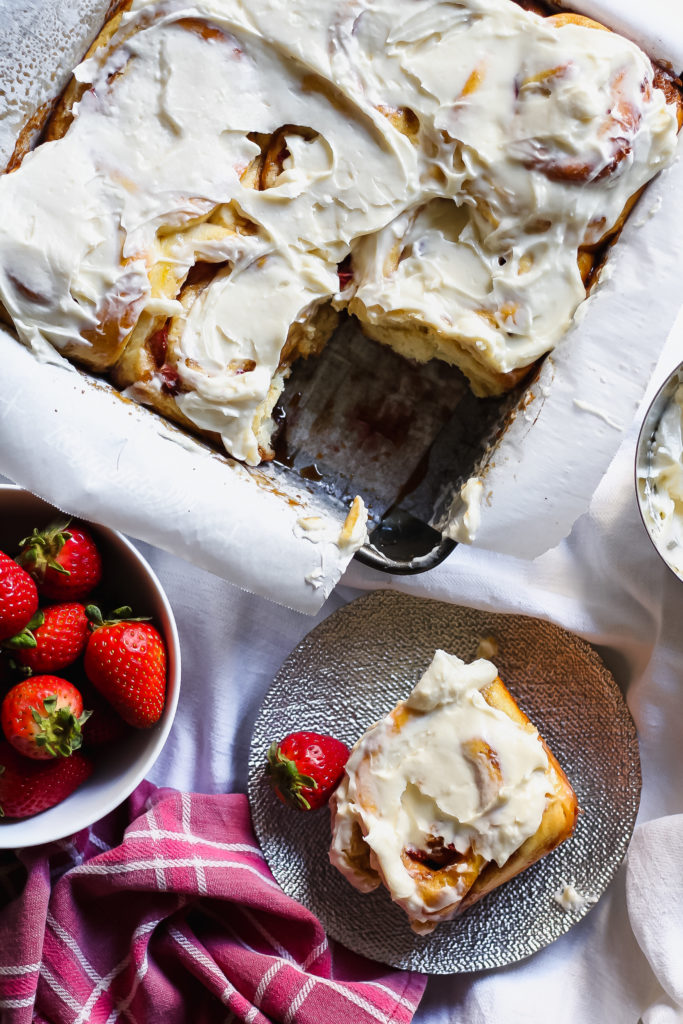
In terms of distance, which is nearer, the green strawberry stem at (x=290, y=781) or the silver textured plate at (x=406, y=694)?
the green strawberry stem at (x=290, y=781)

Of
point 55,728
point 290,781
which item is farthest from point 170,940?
point 55,728

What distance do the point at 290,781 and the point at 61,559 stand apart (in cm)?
57

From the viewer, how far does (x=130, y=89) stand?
4.79ft

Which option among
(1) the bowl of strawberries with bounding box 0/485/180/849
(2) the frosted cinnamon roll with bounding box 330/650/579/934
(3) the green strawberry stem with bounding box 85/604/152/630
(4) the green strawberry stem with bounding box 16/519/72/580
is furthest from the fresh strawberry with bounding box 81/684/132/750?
(2) the frosted cinnamon roll with bounding box 330/650/579/934

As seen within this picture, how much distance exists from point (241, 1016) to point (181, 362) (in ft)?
3.78

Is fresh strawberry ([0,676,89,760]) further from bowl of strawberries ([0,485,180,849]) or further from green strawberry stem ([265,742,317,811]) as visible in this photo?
green strawberry stem ([265,742,317,811])

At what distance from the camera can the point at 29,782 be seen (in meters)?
1.52

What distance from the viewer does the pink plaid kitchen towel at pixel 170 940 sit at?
1652mm

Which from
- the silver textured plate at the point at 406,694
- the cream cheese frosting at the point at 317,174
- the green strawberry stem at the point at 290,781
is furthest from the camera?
the silver textured plate at the point at 406,694

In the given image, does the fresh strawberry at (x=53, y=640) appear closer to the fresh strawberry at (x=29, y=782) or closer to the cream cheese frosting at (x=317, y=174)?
the fresh strawberry at (x=29, y=782)

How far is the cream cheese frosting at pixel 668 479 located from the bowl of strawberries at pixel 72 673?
0.89 m

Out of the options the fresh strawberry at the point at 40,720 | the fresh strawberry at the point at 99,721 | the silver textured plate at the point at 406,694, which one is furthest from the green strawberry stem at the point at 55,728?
the silver textured plate at the point at 406,694

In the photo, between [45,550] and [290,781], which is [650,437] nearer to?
[290,781]

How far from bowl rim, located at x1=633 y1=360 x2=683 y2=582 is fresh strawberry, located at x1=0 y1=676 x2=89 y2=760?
1.02 meters
